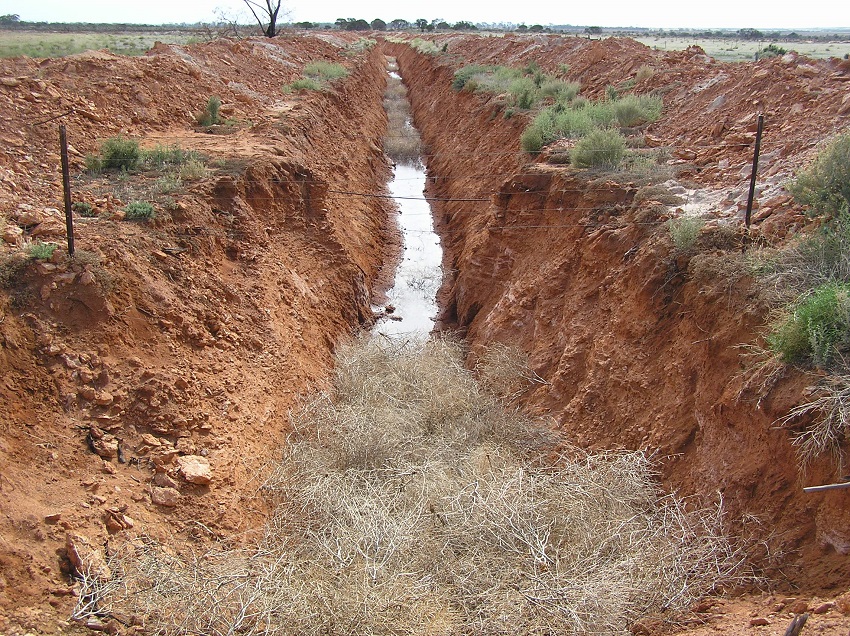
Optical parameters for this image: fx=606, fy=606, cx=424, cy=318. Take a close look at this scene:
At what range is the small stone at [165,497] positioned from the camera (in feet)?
19.5

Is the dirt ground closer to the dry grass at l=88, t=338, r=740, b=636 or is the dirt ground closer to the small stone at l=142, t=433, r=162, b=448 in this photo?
the small stone at l=142, t=433, r=162, b=448

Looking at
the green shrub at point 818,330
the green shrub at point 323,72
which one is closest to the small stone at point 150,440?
the green shrub at point 818,330

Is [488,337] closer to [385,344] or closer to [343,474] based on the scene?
[385,344]

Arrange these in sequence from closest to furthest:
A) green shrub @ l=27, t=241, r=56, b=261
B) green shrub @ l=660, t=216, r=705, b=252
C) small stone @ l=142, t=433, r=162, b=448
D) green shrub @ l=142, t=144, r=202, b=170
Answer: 1. small stone @ l=142, t=433, r=162, b=448
2. green shrub @ l=27, t=241, r=56, b=261
3. green shrub @ l=660, t=216, r=705, b=252
4. green shrub @ l=142, t=144, r=202, b=170

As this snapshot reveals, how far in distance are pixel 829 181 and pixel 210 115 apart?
12.3m

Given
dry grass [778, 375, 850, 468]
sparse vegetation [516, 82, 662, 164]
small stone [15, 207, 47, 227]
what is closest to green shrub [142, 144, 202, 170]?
small stone [15, 207, 47, 227]

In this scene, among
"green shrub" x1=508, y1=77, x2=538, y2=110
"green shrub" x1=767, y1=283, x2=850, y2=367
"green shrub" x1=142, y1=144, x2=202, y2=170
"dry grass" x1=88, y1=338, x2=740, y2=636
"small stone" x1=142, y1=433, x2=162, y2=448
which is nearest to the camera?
"dry grass" x1=88, y1=338, x2=740, y2=636

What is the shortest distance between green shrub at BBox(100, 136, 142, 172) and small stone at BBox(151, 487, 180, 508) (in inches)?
241

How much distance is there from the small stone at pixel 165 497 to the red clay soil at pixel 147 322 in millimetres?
21

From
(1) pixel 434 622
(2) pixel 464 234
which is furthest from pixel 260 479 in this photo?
(2) pixel 464 234

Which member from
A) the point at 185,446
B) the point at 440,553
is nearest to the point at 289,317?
the point at 185,446

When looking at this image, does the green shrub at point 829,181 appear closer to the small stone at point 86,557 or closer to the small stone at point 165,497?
the small stone at point 165,497

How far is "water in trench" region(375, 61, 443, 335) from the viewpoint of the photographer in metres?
13.2

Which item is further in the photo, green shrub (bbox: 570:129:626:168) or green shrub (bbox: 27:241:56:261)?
green shrub (bbox: 570:129:626:168)
